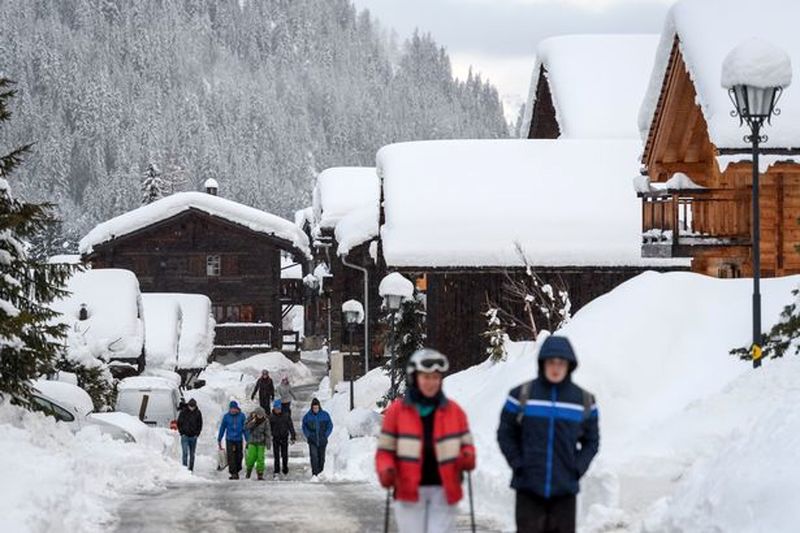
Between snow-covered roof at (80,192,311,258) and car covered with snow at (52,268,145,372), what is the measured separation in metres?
15.6

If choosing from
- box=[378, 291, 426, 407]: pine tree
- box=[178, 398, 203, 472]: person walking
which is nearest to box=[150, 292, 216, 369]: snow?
box=[378, 291, 426, 407]: pine tree

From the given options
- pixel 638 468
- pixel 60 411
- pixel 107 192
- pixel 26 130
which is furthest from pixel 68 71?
pixel 638 468

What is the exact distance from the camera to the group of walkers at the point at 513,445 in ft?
25.4

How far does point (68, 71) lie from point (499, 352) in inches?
6851

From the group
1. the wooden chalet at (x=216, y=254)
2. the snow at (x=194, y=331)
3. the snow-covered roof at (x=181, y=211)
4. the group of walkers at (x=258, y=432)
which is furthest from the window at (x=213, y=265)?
the group of walkers at (x=258, y=432)

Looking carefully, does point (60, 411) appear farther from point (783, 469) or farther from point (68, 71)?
point (68, 71)

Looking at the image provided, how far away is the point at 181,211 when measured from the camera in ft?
196

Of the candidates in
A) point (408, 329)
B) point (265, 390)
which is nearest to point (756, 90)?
point (408, 329)

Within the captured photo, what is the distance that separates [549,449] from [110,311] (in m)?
35.1

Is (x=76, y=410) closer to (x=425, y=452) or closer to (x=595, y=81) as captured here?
(x=425, y=452)

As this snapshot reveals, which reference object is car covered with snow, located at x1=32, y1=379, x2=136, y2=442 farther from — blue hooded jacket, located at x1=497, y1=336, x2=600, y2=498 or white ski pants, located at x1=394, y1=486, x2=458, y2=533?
blue hooded jacket, located at x1=497, y1=336, x2=600, y2=498

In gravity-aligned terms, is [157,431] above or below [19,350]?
below

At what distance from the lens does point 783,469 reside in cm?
921

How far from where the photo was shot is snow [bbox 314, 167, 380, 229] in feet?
181
